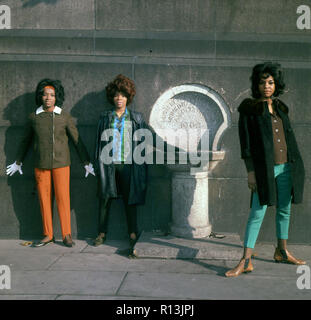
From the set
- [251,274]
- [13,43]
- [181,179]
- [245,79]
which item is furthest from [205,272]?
[13,43]

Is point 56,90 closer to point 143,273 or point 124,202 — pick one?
point 124,202

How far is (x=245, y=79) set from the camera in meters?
5.38

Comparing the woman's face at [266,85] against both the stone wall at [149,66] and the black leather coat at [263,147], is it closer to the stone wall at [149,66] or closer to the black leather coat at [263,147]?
the black leather coat at [263,147]

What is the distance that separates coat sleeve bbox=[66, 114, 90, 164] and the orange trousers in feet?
0.77

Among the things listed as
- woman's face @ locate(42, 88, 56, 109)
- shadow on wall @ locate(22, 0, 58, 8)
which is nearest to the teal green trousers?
woman's face @ locate(42, 88, 56, 109)

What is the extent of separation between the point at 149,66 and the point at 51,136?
5.10ft

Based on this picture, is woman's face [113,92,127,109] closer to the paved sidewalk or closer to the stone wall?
the stone wall

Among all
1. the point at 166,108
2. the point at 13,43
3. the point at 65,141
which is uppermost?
the point at 13,43

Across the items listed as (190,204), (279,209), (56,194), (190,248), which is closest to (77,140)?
(56,194)

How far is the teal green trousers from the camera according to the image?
4.10 metres

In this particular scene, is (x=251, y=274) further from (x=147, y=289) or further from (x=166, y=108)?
(x=166, y=108)

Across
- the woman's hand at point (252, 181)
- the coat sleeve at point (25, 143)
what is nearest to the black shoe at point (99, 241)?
the coat sleeve at point (25, 143)

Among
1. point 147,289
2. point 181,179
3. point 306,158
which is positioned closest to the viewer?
point 147,289

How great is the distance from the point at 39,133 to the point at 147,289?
249 centimetres
